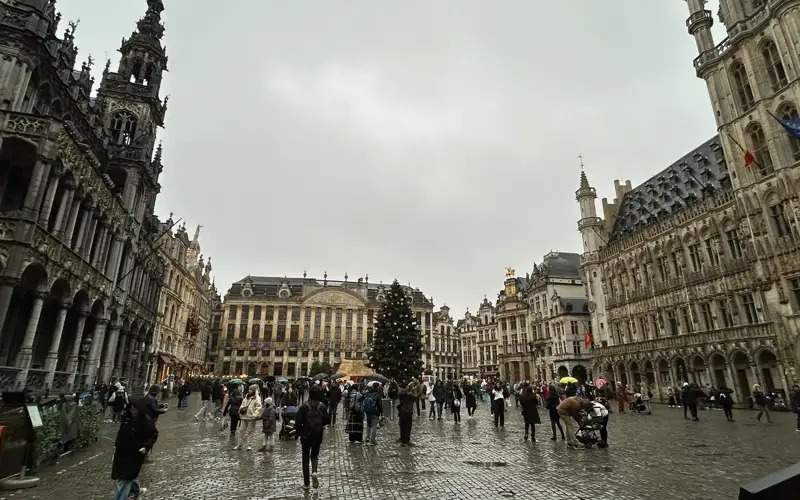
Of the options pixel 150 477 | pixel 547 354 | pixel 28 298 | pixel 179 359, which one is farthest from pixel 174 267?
pixel 547 354

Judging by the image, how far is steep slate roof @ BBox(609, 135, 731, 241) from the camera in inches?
1642

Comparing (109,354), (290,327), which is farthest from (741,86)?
(290,327)

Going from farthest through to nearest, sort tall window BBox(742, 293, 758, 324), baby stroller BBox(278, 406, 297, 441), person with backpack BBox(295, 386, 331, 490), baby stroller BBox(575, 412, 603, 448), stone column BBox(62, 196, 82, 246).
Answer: tall window BBox(742, 293, 758, 324)
stone column BBox(62, 196, 82, 246)
baby stroller BBox(278, 406, 297, 441)
baby stroller BBox(575, 412, 603, 448)
person with backpack BBox(295, 386, 331, 490)

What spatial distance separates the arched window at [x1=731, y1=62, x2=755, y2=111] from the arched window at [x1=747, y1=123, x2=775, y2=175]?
2.21m

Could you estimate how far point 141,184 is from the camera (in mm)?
30938

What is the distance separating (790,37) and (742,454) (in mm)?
33708

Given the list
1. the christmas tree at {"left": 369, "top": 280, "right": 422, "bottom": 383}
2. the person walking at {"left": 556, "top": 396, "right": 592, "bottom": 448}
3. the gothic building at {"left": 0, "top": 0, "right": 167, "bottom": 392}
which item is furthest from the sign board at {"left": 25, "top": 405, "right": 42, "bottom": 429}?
the christmas tree at {"left": 369, "top": 280, "right": 422, "bottom": 383}

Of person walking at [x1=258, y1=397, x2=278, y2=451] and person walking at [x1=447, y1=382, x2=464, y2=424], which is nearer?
person walking at [x1=258, y1=397, x2=278, y2=451]

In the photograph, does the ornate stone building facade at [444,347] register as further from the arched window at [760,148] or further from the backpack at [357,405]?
the backpack at [357,405]

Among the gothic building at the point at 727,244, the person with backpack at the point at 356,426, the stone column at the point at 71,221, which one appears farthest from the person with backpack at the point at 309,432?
the gothic building at the point at 727,244

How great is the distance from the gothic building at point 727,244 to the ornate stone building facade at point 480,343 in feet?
109

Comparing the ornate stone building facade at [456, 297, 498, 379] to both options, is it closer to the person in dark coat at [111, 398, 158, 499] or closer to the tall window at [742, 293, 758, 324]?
the tall window at [742, 293, 758, 324]

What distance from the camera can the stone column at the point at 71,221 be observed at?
65.5 feet

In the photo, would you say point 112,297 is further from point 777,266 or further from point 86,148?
A: point 777,266
